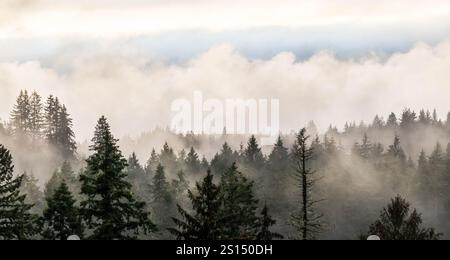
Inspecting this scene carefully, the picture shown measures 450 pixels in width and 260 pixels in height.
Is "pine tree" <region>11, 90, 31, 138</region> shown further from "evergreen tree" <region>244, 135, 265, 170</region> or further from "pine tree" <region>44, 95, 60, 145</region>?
"evergreen tree" <region>244, 135, 265, 170</region>

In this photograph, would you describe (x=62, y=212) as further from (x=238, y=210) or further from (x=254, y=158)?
(x=254, y=158)

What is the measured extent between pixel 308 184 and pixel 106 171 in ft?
43.8

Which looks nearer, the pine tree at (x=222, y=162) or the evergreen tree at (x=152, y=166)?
the pine tree at (x=222, y=162)

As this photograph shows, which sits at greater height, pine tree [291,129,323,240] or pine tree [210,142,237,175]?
pine tree [210,142,237,175]

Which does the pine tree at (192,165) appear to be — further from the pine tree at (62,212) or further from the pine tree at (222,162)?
the pine tree at (62,212)

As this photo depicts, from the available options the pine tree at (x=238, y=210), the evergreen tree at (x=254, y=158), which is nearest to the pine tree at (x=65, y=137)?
the evergreen tree at (x=254, y=158)

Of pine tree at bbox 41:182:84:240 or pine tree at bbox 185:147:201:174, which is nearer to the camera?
pine tree at bbox 41:182:84:240

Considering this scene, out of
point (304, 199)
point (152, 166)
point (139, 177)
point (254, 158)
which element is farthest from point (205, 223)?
point (152, 166)

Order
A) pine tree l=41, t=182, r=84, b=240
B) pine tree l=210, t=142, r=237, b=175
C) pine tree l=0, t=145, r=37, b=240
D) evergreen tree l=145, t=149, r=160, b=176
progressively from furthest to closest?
1. evergreen tree l=145, t=149, r=160, b=176
2. pine tree l=210, t=142, r=237, b=175
3. pine tree l=41, t=182, r=84, b=240
4. pine tree l=0, t=145, r=37, b=240

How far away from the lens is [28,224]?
35.2 meters

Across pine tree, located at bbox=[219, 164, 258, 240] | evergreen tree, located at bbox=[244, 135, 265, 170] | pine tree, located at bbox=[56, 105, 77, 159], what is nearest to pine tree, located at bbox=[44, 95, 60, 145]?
pine tree, located at bbox=[56, 105, 77, 159]

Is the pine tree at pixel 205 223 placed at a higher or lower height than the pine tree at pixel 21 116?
lower

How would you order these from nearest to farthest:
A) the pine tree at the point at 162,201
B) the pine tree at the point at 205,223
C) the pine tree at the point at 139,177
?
1. the pine tree at the point at 205,223
2. the pine tree at the point at 162,201
3. the pine tree at the point at 139,177
